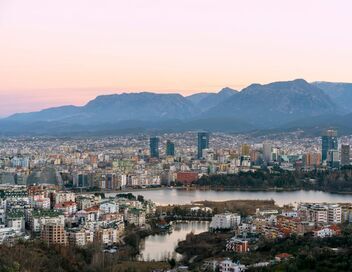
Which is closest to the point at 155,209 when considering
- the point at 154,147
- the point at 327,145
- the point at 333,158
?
the point at 333,158

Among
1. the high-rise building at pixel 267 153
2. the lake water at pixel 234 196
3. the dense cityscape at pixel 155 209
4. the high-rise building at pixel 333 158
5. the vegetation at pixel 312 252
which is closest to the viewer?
the vegetation at pixel 312 252

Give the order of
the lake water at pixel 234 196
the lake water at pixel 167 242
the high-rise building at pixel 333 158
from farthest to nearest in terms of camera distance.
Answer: the high-rise building at pixel 333 158, the lake water at pixel 234 196, the lake water at pixel 167 242

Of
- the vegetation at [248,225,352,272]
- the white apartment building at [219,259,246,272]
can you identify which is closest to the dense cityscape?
the white apartment building at [219,259,246,272]

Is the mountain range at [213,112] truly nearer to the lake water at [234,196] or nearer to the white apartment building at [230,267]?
the lake water at [234,196]

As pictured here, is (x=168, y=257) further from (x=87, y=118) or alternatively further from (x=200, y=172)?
(x=87, y=118)

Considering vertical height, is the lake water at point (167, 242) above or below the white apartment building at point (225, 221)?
below

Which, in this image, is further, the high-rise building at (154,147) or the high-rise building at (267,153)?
the high-rise building at (154,147)

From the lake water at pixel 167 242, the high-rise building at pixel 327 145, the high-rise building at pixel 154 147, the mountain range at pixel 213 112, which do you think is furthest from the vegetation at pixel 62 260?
the mountain range at pixel 213 112

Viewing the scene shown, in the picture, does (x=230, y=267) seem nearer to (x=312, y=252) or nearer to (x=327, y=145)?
(x=312, y=252)
